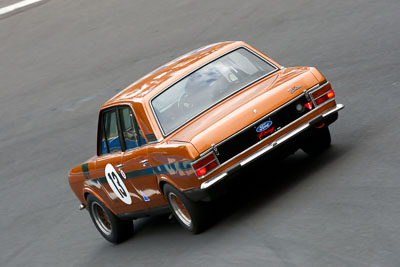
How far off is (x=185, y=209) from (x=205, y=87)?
1.31 meters

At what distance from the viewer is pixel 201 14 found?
1819cm

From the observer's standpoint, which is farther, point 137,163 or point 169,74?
point 169,74

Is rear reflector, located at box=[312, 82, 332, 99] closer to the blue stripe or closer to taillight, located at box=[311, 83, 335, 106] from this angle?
taillight, located at box=[311, 83, 335, 106]

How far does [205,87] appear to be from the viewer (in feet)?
24.9

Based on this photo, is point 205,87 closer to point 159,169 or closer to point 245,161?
point 159,169

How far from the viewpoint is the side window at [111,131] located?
8.09m

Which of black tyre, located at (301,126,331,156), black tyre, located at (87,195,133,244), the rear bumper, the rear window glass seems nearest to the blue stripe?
the rear bumper

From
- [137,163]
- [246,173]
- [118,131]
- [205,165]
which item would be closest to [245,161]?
[246,173]

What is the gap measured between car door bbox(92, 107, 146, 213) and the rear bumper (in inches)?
53.2

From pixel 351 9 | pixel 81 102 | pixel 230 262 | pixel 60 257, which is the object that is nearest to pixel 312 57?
pixel 351 9

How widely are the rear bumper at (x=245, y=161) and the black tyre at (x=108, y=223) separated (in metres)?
2.21

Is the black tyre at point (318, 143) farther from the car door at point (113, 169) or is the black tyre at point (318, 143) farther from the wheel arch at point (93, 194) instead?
the wheel arch at point (93, 194)

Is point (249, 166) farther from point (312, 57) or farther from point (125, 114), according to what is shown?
point (312, 57)

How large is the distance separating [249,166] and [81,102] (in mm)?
9091
